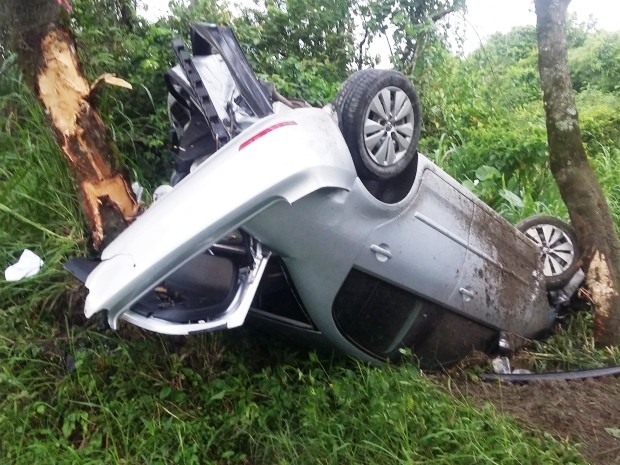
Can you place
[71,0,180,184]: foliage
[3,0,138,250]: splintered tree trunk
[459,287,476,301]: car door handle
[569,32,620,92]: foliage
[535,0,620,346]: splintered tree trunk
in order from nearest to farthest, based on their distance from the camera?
[459,287,476,301]: car door handle < [3,0,138,250]: splintered tree trunk < [535,0,620,346]: splintered tree trunk < [71,0,180,184]: foliage < [569,32,620,92]: foliage

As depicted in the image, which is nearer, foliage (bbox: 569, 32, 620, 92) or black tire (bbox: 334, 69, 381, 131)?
black tire (bbox: 334, 69, 381, 131)

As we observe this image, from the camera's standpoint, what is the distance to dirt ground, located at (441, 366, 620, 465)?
114 inches

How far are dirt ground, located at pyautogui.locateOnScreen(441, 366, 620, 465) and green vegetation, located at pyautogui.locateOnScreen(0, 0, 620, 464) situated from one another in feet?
0.50

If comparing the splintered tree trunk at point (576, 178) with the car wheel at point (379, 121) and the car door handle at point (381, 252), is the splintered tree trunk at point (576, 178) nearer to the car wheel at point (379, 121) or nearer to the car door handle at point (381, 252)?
the car wheel at point (379, 121)

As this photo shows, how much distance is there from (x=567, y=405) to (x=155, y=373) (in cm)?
208

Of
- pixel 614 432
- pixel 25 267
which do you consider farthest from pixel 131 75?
pixel 614 432

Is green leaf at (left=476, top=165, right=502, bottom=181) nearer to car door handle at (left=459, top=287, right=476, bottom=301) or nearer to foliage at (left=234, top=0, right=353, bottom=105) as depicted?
foliage at (left=234, top=0, right=353, bottom=105)

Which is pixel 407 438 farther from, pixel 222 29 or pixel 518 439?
pixel 222 29

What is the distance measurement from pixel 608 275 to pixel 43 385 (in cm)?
334

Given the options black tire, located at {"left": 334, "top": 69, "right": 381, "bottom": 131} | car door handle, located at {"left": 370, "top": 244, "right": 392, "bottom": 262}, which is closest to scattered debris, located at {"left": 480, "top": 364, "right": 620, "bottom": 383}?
car door handle, located at {"left": 370, "top": 244, "right": 392, "bottom": 262}

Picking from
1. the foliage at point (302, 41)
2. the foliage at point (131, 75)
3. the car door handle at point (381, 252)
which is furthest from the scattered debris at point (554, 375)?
the foliage at point (302, 41)

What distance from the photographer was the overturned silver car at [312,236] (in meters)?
2.61

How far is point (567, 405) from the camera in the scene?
3211 mm

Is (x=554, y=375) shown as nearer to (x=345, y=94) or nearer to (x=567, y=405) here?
(x=567, y=405)
